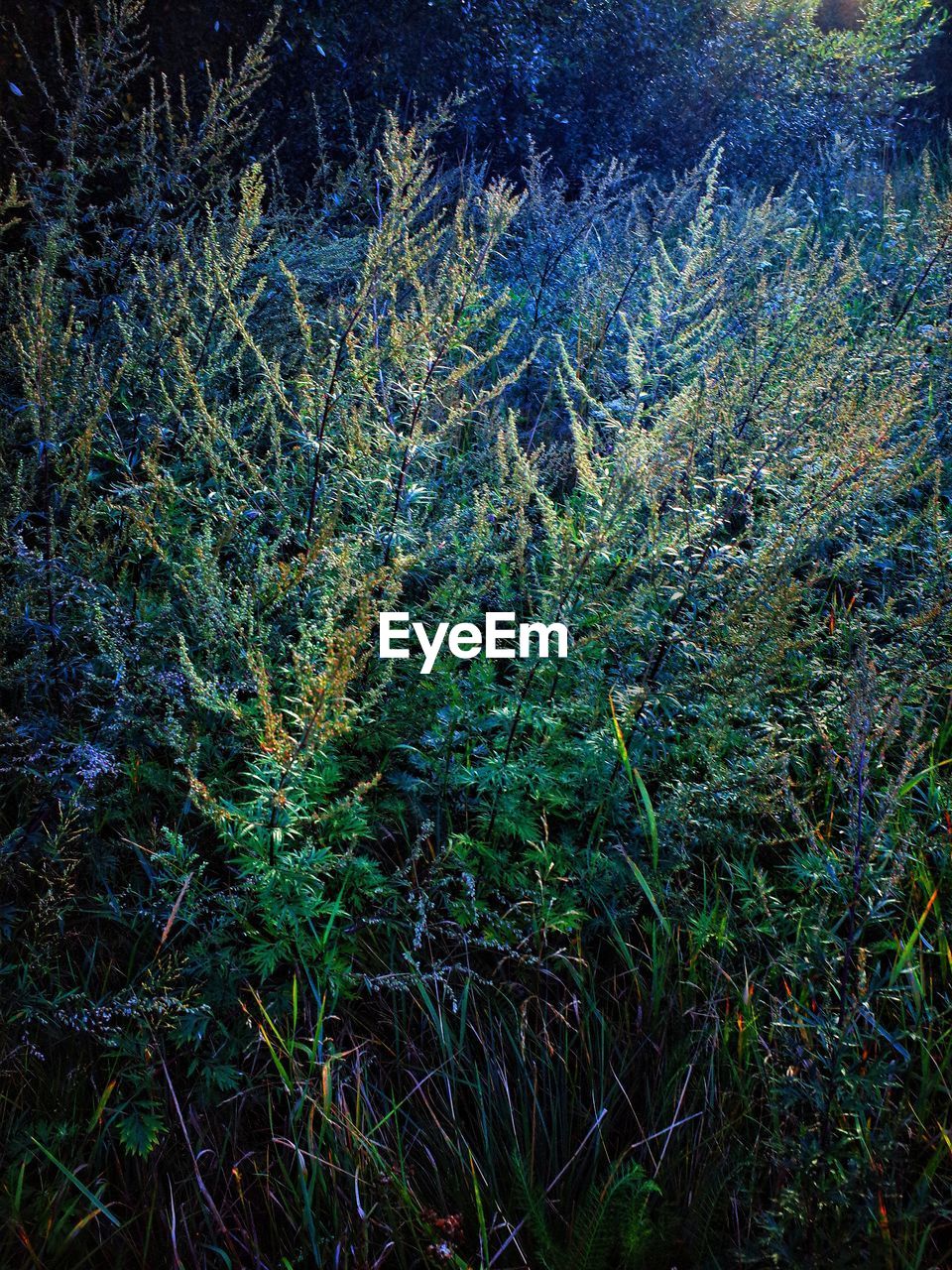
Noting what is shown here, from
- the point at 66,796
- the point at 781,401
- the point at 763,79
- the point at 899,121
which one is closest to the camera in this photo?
the point at 66,796

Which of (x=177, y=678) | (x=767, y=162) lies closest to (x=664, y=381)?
(x=177, y=678)

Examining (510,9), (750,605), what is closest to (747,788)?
(750,605)

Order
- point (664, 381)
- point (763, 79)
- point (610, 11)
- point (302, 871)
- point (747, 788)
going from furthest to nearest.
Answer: point (763, 79) → point (610, 11) → point (664, 381) → point (747, 788) → point (302, 871)

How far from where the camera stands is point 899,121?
1160 centimetres

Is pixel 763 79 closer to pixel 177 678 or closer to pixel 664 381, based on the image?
pixel 664 381

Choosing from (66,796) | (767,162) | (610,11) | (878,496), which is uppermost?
(610,11)

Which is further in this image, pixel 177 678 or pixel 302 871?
pixel 177 678

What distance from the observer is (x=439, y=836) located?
2385 mm

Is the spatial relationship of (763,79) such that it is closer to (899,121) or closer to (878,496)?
(899,121)

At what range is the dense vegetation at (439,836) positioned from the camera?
1.79 meters

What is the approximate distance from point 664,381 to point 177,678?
9.74ft

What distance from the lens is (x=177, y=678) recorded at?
2312mm

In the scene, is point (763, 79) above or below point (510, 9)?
above

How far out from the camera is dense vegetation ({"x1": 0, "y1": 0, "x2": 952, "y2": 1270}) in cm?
179
